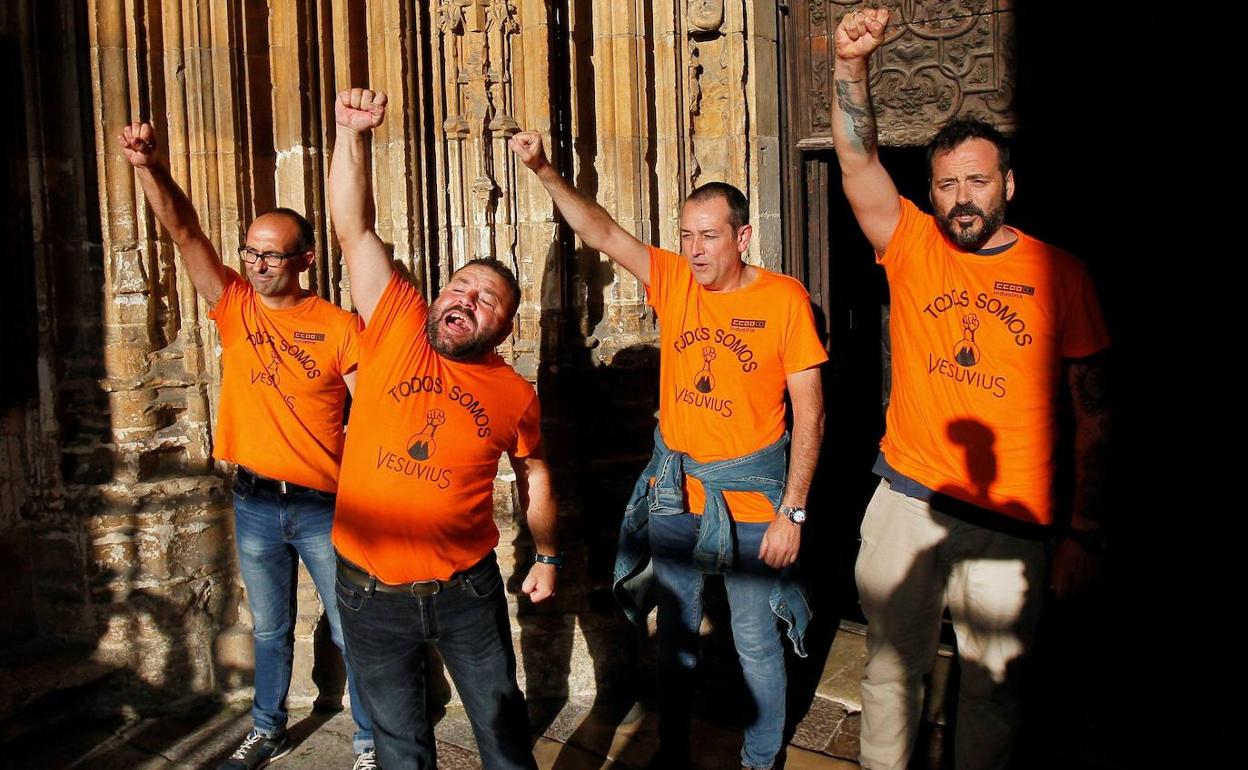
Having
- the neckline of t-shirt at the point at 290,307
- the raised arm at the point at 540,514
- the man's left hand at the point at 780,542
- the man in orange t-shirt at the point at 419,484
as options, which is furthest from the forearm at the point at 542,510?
the neckline of t-shirt at the point at 290,307

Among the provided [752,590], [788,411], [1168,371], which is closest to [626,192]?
[788,411]

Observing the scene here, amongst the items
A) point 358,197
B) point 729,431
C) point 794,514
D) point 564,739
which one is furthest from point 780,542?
point 358,197

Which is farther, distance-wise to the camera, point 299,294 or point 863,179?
point 299,294

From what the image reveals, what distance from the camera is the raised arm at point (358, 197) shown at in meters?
3.11

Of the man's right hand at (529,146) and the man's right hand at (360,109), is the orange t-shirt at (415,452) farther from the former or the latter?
the man's right hand at (529,146)

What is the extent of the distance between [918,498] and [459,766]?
6.59 ft

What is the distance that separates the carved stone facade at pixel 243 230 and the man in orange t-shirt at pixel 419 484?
1.36 m

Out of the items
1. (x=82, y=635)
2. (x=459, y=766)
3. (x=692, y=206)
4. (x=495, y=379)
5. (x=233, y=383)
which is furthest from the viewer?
(x=82, y=635)

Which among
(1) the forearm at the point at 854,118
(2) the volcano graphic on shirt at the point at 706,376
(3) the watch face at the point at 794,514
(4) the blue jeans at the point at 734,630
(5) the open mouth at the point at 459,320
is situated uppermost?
(1) the forearm at the point at 854,118

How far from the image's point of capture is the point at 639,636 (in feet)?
15.2

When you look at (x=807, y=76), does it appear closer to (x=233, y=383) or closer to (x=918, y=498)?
(x=918, y=498)

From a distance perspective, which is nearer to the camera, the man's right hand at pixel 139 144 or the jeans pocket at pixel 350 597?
the jeans pocket at pixel 350 597

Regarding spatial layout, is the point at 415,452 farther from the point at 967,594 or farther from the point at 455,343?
the point at 967,594

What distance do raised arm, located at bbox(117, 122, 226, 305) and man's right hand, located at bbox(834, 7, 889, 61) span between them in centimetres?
222
